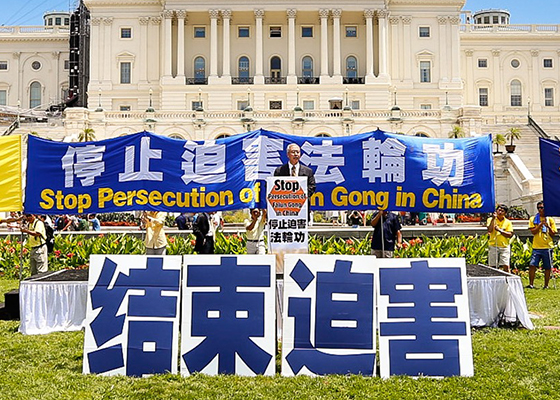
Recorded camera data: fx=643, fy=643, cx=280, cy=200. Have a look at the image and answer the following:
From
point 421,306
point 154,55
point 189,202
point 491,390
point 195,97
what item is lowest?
point 491,390

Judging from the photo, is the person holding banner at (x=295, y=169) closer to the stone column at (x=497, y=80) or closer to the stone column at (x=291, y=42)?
the stone column at (x=291, y=42)

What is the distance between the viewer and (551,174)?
11328 millimetres

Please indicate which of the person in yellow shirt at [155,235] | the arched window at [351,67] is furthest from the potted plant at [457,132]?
the person in yellow shirt at [155,235]

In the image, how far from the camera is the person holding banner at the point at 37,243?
42.3 feet

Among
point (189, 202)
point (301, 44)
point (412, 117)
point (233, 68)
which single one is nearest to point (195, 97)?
point (233, 68)

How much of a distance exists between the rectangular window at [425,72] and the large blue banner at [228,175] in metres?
54.8

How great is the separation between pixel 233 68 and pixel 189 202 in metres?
54.8

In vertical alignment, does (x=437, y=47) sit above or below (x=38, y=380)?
above

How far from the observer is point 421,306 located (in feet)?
24.2

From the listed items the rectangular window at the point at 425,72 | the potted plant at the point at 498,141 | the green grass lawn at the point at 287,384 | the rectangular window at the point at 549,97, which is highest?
the rectangular window at the point at 425,72

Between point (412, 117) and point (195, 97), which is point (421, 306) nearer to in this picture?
point (412, 117)

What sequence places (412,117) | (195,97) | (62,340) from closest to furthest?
(62,340), (412,117), (195,97)

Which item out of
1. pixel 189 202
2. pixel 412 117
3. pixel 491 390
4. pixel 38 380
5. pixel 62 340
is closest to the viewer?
pixel 491 390

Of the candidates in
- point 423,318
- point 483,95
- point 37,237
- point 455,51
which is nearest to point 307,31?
point 455,51
